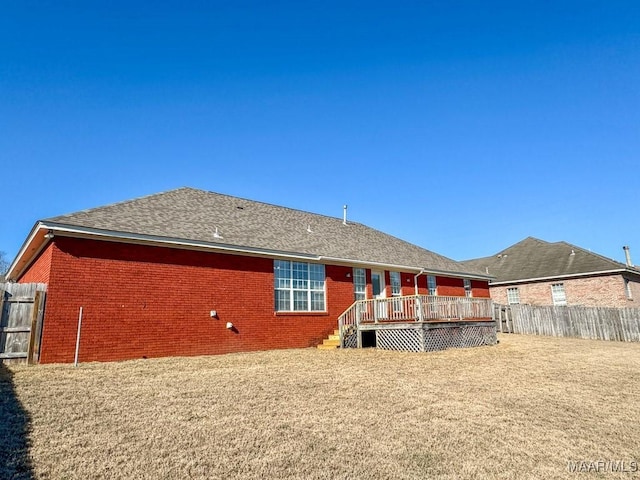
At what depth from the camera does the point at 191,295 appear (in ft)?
39.5

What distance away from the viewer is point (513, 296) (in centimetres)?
2758

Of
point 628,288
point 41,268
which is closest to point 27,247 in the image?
point 41,268

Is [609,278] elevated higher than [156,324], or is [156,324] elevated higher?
[609,278]

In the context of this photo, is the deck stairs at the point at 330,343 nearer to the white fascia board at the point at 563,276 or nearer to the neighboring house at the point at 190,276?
the neighboring house at the point at 190,276

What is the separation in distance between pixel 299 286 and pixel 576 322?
13.8m

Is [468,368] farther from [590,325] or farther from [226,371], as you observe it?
[590,325]

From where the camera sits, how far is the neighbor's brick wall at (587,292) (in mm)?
22781

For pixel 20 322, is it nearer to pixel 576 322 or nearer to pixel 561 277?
pixel 576 322

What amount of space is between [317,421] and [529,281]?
25007 millimetres

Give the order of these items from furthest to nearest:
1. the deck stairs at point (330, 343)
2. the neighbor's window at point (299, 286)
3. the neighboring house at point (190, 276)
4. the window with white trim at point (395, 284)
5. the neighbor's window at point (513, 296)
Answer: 1. the neighbor's window at point (513, 296)
2. the window with white trim at point (395, 284)
3. the deck stairs at point (330, 343)
4. the neighbor's window at point (299, 286)
5. the neighboring house at point (190, 276)

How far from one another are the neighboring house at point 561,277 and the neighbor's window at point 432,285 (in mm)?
6796

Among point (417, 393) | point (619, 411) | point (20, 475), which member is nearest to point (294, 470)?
point (20, 475)

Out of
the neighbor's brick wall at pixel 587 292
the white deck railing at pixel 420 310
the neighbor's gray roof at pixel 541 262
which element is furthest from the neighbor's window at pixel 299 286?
the neighbor's brick wall at pixel 587 292

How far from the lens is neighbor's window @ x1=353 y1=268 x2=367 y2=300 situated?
672 inches
